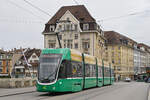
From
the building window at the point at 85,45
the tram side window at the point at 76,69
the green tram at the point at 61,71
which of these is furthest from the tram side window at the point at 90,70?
the building window at the point at 85,45

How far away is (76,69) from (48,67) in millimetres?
3396

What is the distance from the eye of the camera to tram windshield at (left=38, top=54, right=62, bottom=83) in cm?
1864

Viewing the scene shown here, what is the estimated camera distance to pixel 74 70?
21.2 metres

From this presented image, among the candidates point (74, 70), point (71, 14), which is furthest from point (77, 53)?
point (71, 14)

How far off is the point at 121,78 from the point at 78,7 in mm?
36761

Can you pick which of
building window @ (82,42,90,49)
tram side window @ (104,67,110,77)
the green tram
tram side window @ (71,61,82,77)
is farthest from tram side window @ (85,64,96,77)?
building window @ (82,42,90,49)

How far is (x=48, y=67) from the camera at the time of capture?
1881cm

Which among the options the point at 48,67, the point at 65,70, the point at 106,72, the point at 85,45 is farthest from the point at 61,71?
the point at 85,45

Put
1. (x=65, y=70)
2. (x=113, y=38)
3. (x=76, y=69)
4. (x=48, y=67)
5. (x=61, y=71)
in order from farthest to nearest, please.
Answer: (x=113, y=38), (x=76, y=69), (x=65, y=70), (x=61, y=71), (x=48, y=67)

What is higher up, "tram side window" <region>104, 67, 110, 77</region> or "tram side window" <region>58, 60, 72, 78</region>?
"tram side window" <region>58, 60, 72, 78</region>

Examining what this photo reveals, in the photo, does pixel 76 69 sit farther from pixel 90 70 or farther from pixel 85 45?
pixel 85 45

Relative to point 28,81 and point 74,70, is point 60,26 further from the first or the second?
point 74,70

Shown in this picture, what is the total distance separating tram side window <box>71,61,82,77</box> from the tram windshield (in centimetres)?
191

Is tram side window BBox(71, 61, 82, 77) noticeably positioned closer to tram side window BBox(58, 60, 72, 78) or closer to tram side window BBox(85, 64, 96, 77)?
tram side window BBox(58, 60, 72, 78)
